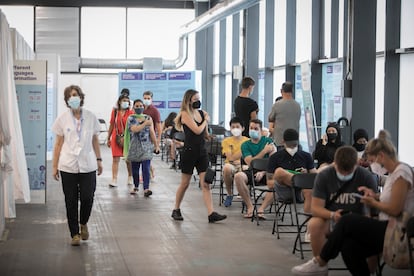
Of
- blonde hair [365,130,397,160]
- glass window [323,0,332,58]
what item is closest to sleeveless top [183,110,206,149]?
blonde hair [365,130,397,160]

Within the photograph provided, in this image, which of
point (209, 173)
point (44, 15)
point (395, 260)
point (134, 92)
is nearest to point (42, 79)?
point (209, 173)

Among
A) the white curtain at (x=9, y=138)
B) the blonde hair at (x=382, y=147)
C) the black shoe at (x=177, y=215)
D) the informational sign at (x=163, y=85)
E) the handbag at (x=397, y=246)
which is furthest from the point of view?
the informational sign at (x=163, y=85)

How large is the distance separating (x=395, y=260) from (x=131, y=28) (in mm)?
21851

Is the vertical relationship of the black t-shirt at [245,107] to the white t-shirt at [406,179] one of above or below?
above

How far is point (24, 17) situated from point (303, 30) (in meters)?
12.8

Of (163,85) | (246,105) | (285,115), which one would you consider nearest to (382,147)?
(285,115)

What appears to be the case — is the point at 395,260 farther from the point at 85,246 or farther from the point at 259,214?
the point at 259,214

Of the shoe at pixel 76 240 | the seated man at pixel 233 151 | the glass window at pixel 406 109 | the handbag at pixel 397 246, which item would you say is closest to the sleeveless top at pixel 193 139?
the seated man at pixel 233 151

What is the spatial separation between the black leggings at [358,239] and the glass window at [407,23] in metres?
5.39

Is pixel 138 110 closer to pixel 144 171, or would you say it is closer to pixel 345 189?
pixel 144 171

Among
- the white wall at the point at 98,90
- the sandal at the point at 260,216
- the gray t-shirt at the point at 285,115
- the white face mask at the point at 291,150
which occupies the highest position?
the white wall at the point at 98,90

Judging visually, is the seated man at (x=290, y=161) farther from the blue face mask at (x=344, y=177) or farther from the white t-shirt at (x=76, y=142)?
the blue face mask at (x=344, y=177)

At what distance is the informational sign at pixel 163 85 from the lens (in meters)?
21.5

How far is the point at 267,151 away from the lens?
9773 millimetres
